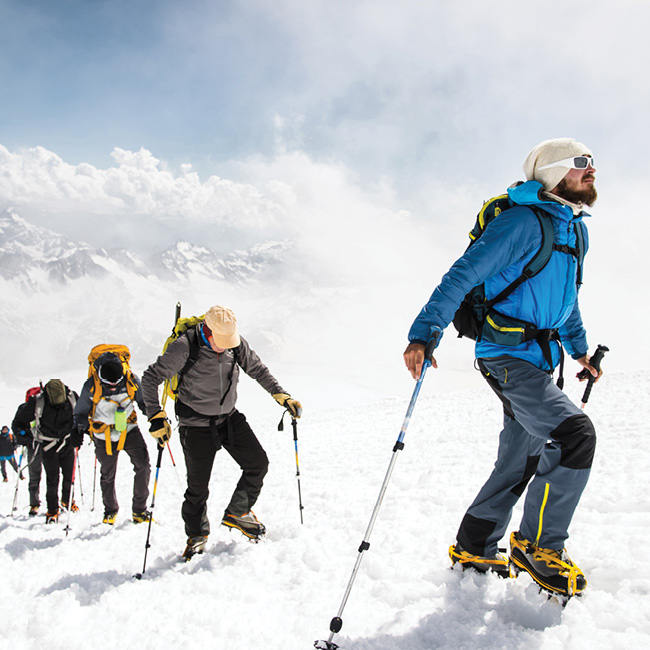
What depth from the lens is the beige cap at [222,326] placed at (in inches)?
183

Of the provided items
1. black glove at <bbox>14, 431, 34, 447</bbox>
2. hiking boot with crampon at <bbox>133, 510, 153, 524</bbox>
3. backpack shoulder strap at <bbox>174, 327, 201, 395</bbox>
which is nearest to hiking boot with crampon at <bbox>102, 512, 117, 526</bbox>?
hiking boot with crampon at <bbox>133, 510, 153, 524</bbox>

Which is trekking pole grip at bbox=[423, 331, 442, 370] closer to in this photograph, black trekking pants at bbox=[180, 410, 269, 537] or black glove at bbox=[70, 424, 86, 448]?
black trekking pants at bbox=[180, 410, 269, 537]

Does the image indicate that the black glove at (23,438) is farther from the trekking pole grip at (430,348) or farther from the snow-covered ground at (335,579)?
the trekking pole grip at (430,348)

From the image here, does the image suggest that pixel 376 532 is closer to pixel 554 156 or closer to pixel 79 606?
pixel 79 606

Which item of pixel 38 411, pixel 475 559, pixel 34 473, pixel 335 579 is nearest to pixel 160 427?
pixel 335 579

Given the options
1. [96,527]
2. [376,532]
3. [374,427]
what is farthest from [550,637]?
[374,427]

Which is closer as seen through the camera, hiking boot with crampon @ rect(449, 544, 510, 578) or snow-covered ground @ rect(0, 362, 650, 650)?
snow-covered ground @ rect(0, 362, 650, 650)

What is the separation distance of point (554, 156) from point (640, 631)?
9.27 feet

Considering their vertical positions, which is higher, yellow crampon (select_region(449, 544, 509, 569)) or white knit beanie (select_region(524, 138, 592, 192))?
white knit beanie (select_region(524, 138, 592, 192))

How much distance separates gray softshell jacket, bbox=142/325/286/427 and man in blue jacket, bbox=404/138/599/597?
2.62m

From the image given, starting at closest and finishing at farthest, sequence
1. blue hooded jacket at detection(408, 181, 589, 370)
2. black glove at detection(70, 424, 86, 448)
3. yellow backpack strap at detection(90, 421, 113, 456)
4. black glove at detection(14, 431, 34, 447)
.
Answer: blue hooded jacket at detection(408, 181, 589, 370)
yellow backpack strap at detection(90, 421, 113, 456)
black glove at detection(70, 424, 86, 448)
black glove at detection(14, 431, 34, 447)

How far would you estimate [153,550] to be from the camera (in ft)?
16.3

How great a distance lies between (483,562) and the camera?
3.27m

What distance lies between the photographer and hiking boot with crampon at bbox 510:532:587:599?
2723 mm
